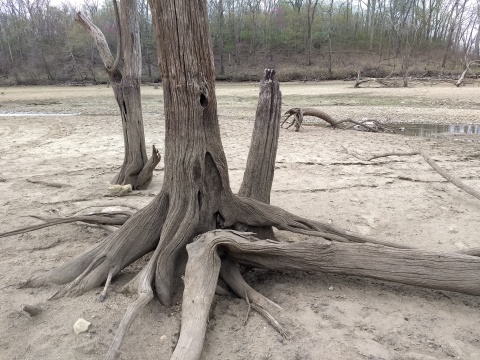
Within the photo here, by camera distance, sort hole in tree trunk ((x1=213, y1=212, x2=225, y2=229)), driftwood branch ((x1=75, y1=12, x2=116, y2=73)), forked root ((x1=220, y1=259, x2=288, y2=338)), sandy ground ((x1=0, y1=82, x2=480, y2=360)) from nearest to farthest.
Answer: sandy ground ((x1=0, y1=82, x2=480, y2=360)) → forked root ((x1=220, y1=259, x2=288, y2=338)) → hole in tree trunk ((x1=213, y1=212, x2=225, y2=229)) → driftwood branch ((x1=75, y1=12, x2=116, y2=73))

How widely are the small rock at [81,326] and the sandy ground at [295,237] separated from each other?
0.06 m

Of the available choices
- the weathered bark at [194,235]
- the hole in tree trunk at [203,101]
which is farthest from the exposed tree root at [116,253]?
the hole in tree trunk at [203,101]

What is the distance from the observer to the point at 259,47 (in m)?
48.5

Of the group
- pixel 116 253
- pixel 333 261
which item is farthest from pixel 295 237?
pixel 116 253

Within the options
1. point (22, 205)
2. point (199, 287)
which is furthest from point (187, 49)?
point (22, 205)

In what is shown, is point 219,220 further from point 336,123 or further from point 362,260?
point 336,123

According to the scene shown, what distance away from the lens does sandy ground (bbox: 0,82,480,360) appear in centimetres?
254

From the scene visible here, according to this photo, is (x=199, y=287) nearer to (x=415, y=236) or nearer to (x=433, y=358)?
(x=433, y=358)

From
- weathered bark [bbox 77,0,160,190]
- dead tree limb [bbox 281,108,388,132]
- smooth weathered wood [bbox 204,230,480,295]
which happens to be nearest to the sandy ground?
smooth weathered wood [bbox 204,230,480,295]

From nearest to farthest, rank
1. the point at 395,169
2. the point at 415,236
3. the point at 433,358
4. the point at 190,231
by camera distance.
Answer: the point at 433,358 → the point at 190,231 → the point at 415,236 → the point at 395,169

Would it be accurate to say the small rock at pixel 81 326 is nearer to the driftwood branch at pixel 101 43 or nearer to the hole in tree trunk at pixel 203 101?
the hole in tree trunk at pixel 203 101

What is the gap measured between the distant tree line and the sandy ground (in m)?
32.4

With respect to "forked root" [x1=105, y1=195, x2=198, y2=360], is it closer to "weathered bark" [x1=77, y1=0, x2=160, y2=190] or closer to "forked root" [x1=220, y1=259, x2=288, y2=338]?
"forked root" [x1=220, y1=259, x2=288, y2=338]

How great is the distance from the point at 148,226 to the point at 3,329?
1.19m
